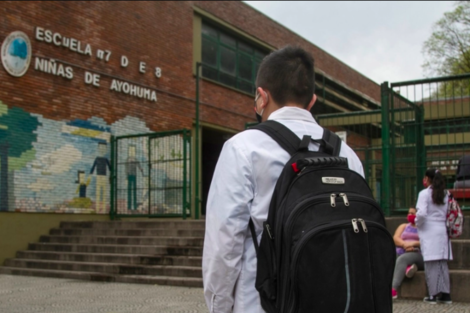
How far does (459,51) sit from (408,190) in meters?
22.9

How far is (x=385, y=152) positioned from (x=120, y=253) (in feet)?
18.9

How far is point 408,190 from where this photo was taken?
9750 millimetres

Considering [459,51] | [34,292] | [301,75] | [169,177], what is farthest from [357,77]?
[301,75]

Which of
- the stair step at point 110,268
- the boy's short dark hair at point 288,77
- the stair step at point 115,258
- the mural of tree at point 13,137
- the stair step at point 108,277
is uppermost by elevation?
the mural of tree at point 13,137

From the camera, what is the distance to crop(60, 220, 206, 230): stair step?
40.5 ft

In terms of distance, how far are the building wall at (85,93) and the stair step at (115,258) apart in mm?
1255

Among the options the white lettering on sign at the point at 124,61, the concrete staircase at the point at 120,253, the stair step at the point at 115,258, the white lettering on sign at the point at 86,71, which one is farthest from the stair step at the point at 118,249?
the white lettering on sign at the point at 124,61

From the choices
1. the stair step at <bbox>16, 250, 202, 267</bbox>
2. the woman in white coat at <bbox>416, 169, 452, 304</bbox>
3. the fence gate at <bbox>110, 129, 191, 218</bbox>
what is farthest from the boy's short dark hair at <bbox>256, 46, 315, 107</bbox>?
the fence gate at <bbox>110, 129, 191, 218</bbox>

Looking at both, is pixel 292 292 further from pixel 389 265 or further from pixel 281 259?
pixel 389 265

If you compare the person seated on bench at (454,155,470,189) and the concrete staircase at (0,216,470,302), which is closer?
the person seated on bench at (454,155,470,189)

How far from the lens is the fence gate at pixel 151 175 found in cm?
1492

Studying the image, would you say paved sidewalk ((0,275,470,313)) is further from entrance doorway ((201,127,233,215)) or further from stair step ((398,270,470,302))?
entrance doorway ((201,127,233,215))

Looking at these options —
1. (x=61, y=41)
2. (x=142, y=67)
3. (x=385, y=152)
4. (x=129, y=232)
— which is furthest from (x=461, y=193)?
(x=142, y=67)

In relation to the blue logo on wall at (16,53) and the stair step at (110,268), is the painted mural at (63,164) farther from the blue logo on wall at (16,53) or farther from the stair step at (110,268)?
the stair step at (110,268)
